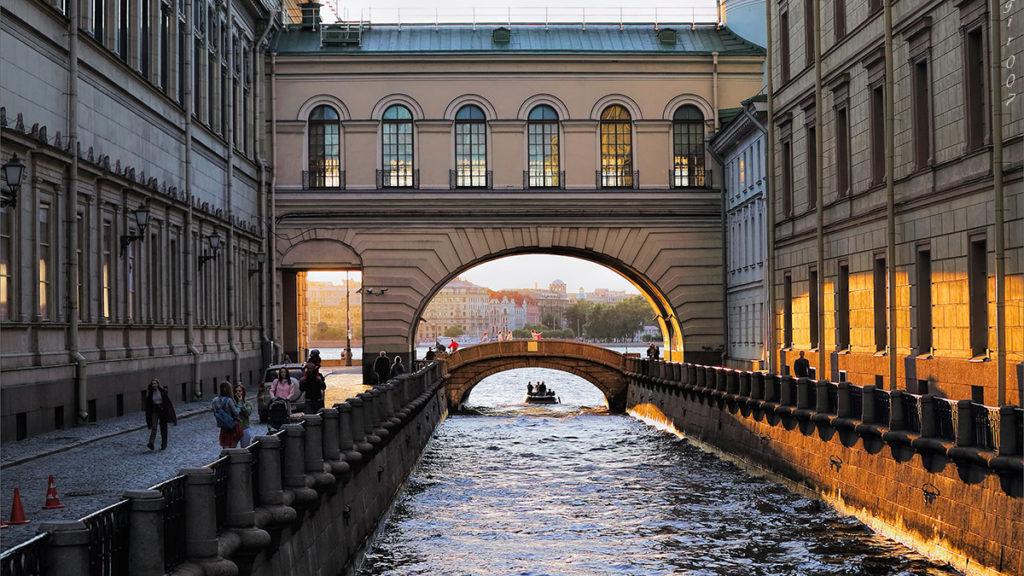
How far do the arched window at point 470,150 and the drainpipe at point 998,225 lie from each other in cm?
3068

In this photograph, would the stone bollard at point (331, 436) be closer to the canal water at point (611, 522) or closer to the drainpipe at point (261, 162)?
the canal water at point (611, 522)

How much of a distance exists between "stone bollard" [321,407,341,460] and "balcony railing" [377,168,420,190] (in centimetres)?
3381

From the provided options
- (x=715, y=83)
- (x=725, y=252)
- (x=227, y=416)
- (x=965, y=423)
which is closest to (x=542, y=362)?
(x=725, y=252)

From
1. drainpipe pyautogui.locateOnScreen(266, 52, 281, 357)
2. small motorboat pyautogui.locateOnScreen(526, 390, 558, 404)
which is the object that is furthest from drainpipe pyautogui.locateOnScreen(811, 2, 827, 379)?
small motorboat pyautogui.locateOnScreen(526, 390, 558, 404)

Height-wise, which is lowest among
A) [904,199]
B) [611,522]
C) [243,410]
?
[611,522]

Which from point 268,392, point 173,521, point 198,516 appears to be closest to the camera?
point 173,521

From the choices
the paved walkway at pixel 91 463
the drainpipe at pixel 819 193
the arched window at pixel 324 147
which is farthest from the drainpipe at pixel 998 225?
the arched window at pixel 324 147

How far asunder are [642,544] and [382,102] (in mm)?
31567

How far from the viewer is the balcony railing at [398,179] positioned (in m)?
51.9

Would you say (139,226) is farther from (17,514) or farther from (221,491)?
(221,491)

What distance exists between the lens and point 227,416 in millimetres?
19844

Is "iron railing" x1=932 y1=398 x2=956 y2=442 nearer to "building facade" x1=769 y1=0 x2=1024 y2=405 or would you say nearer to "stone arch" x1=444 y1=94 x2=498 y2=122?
"building facade" x1=769 y1=0 x2=1024 y2=405

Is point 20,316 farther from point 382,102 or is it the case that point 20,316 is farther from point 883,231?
point 382,102

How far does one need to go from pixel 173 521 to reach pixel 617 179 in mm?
43043
